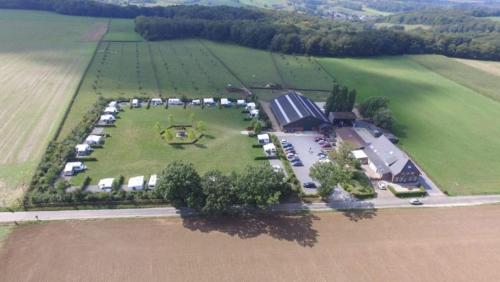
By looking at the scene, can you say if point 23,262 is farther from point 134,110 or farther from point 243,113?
point 243,113

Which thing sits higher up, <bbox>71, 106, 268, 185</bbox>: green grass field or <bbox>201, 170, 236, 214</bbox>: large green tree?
<bbox>201, 170, 236, 214</bbox>: large green tree

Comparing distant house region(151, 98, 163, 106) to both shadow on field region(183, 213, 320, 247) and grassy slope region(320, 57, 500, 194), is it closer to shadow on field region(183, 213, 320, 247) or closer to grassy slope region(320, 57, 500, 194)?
shadow on field region(183, 213, 320, 247)

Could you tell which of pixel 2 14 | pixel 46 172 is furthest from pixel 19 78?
pixel 2 14

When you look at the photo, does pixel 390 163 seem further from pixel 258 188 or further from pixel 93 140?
pixel 93 140

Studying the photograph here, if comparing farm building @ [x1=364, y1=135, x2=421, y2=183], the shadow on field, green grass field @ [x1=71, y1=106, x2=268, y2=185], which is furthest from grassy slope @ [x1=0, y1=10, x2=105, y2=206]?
farm building @ [x1=364, y1=135, x2=421, y2=183]

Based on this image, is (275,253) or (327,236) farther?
(327,236)
